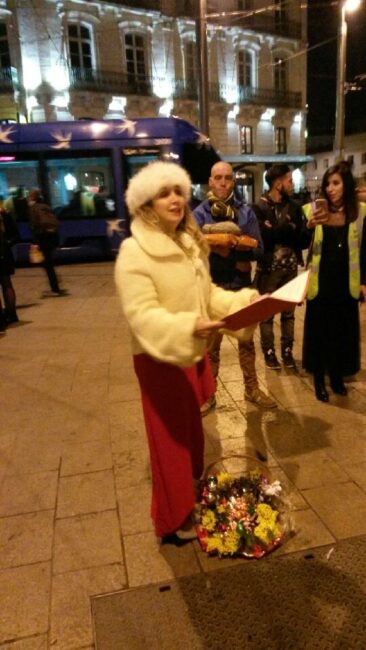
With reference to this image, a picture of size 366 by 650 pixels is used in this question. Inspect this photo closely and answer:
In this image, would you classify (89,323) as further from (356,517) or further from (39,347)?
(356,517)

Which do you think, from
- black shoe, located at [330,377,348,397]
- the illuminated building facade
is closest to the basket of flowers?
black shoe, located at [330,377,348,397]

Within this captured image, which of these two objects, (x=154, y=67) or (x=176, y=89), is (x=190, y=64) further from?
(x=154, y=67)

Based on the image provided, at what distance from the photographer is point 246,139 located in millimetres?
31016

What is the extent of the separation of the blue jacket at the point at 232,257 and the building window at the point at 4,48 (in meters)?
24.9

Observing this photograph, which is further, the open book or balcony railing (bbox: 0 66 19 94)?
balcony railing (bbox: 0 66 19 94)

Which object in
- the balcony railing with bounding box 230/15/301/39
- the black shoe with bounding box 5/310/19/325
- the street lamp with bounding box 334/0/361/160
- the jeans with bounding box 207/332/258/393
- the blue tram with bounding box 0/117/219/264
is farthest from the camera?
the balcony railing with bounding box 230/15/301/39

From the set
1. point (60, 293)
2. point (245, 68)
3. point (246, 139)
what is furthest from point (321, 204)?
point (245, 68)

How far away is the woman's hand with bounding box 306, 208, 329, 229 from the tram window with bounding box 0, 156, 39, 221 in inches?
394

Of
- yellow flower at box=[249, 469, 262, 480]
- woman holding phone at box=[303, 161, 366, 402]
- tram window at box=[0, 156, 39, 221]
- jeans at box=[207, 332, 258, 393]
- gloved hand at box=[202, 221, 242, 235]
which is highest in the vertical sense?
tram window at box=[0, 156, 39, 221]

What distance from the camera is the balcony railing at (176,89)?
25125 millimetres

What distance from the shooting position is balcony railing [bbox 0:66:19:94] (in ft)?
77.6

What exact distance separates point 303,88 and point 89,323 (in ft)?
102

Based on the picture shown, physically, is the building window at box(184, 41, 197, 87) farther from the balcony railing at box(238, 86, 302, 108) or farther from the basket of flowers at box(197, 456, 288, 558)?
the basket of flowers at box(197, 456, 288, 558)

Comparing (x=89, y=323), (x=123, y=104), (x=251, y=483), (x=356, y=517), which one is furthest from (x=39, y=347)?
(x=123, y=104)
